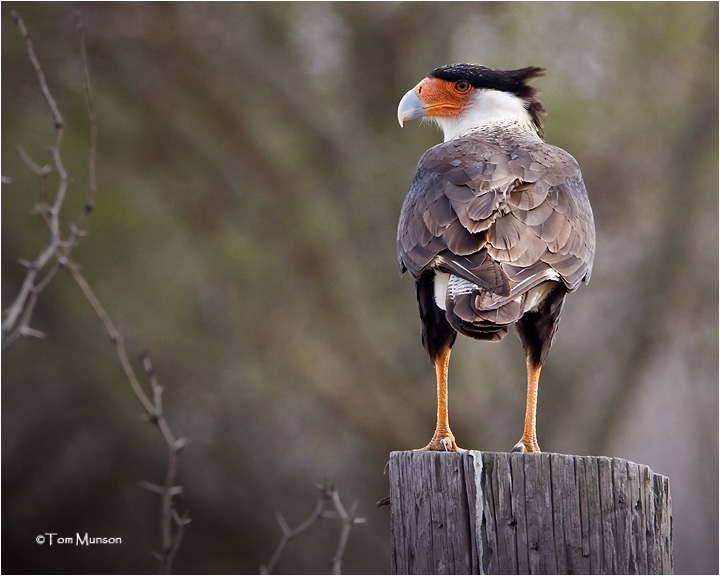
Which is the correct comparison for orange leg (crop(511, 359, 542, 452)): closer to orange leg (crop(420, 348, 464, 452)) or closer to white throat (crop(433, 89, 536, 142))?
orange leg (crop(420, 348, 464, 452))

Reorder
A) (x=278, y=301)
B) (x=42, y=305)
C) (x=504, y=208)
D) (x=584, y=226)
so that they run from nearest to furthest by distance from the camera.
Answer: (x=504, y=208)
(x=584, y=226)
(x=42, y=305)
(x=278, y=301)

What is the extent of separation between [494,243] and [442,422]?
1.10 metres

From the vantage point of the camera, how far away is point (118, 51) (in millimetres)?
10375

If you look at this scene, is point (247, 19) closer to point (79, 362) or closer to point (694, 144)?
point (79, 362)

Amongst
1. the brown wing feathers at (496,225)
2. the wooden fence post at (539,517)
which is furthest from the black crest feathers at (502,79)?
the wooden fence post at (539,517)

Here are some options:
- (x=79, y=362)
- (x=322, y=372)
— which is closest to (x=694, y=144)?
(x=322, y=372)

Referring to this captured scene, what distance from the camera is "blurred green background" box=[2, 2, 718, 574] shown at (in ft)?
33.4

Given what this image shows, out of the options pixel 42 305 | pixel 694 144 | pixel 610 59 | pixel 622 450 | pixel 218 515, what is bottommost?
pixel 218 515

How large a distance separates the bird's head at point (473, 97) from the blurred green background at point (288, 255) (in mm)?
4576

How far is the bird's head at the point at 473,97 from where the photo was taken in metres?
5.78

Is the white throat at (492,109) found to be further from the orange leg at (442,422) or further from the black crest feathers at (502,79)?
the orange leg at (442,422)

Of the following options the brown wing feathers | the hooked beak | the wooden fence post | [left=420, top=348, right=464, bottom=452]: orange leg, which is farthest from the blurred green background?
the wooden fence post

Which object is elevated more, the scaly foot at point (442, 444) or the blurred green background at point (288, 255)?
the blurred green background at point (288, 255)

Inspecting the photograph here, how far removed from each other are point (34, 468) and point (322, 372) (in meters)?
3.25
